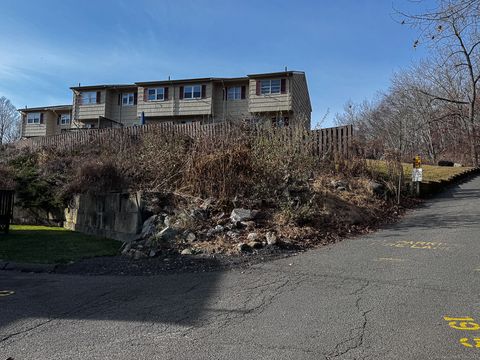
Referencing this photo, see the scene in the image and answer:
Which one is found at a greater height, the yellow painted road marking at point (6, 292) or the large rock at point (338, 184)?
the large rock at point (338, 184)

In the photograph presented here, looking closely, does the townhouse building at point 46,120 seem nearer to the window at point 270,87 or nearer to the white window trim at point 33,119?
the white window trim at point 33,119

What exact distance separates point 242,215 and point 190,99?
3205 centimetres

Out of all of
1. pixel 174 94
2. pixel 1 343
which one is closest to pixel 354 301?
pixel 1 343

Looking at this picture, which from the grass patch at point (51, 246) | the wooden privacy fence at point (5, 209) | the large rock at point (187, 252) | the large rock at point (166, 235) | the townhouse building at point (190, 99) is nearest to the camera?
the large rock at point (187, 252)

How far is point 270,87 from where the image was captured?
38062 mm

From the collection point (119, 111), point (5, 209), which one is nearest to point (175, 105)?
point (119, 111)

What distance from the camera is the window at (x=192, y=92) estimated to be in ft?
134

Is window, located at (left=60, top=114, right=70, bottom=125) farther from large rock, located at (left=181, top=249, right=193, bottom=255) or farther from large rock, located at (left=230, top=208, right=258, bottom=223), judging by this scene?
large rock, located at (left=181, top=249, right=193, bottom=255)

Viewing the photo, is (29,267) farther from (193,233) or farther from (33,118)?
(33,118)

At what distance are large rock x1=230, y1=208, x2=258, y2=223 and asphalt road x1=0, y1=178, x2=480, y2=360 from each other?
2.20 m

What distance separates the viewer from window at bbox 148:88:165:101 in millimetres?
42219

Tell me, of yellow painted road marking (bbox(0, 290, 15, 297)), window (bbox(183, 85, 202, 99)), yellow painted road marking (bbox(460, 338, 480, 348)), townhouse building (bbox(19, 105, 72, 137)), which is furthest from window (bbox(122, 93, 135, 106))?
yellow painted road marking (bbox(460, 338, 480, 348))

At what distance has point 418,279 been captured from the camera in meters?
6.55

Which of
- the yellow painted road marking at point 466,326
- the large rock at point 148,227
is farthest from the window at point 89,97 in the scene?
the yellow painted road marking at point 466,326
